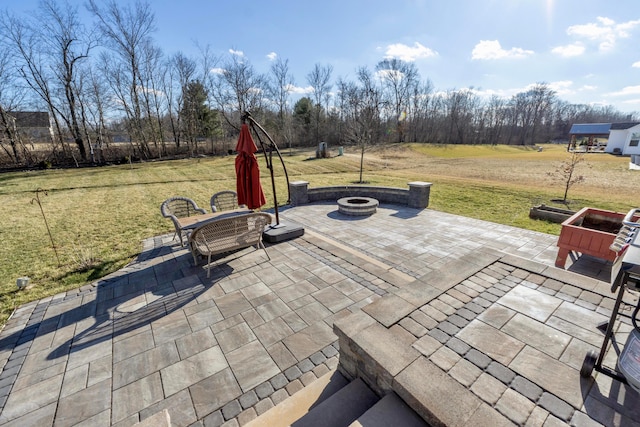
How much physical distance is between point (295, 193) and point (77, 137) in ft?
82.0

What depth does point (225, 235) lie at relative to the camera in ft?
14.2

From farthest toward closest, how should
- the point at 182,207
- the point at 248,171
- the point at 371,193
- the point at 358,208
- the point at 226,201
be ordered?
the point at 371,193
the point at 358,208
the point at 226,201
the point at 182,207
the point at 248,171

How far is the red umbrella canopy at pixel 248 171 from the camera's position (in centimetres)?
484

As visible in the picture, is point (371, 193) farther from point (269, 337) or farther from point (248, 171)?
point (269, 337)

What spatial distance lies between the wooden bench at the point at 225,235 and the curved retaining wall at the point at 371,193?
4268mm

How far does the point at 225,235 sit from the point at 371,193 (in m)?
6.15

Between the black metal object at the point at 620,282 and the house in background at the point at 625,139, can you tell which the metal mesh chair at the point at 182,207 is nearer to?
the black metal object at the point at 620,282

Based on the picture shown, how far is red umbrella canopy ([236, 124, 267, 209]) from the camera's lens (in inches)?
191

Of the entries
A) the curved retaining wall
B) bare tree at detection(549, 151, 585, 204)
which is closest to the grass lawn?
bare tree at detection(549, 151, 585, 204)

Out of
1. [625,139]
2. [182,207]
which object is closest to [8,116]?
[182,207]

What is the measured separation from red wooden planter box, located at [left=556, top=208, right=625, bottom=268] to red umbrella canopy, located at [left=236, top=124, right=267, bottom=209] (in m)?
5.53

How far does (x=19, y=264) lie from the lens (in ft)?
16.6

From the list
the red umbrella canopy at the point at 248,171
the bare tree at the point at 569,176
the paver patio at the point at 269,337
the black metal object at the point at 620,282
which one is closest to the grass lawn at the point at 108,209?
the bare tree at the point at 569,176

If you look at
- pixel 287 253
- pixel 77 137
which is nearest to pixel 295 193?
pixel 287 253
